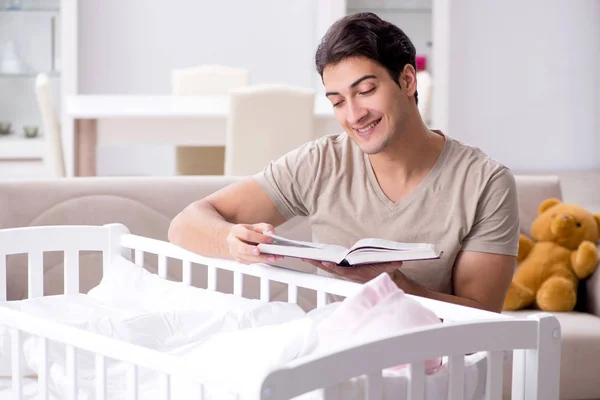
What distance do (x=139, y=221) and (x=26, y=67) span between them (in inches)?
98.4

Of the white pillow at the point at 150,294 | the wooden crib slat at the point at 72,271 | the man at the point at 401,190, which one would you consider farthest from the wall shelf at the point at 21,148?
the man at the point at 401,190

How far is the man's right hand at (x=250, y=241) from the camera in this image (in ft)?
4.32

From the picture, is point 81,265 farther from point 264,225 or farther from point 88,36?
point 88,36

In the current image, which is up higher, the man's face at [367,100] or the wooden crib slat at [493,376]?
the man's face at [367,100]

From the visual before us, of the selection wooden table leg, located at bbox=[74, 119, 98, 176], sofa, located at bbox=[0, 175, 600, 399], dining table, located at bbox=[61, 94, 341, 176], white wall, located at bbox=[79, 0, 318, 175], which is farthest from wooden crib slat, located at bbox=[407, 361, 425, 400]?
white wall, located at bbox=[79, 0, 318, 175]

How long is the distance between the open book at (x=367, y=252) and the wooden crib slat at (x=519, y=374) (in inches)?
6.4

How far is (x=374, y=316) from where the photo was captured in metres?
1.03

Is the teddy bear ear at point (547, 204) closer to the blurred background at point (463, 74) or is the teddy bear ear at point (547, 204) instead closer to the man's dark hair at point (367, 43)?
the man's dark hair at point (367, 43)

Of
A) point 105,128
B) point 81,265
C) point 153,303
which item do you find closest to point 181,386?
point 153,303

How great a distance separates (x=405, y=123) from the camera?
1.44 metres

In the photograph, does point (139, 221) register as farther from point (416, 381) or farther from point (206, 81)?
point (206, 81)

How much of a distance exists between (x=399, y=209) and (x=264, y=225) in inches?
9.1

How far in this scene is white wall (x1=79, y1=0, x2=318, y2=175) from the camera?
4746 mm

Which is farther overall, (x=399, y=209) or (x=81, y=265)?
(x=81, y=265)
